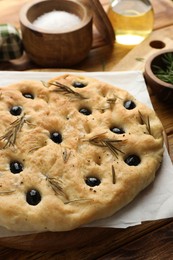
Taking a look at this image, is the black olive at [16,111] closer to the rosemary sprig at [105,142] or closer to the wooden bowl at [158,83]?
the rosemary sprig at [105,142]

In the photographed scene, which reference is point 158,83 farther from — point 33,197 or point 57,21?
point 33,197

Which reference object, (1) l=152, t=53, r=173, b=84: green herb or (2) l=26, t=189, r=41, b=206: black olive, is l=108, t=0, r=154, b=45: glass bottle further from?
(2) l=26, t=189, r=41, b=206: black olive

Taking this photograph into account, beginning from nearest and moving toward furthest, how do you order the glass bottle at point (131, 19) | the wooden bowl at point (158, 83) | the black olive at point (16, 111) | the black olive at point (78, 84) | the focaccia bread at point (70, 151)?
the focaccia bread at point (70, 151) < the black olive at point (16, 111) < the black olive at point (78, 84) < the wooden bowl at point (158, 83) < the glass bottle at point (131, 19)

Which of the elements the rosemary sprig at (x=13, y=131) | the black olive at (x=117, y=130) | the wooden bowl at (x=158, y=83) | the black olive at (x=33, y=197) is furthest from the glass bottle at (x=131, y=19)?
the black olive at (x=33, y=197)

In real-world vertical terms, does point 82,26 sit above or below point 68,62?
above

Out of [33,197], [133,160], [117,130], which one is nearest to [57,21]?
[117,130]

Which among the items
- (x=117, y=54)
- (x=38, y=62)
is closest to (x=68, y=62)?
(x=38, y=62)

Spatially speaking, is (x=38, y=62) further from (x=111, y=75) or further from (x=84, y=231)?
(x=84, y=231)
